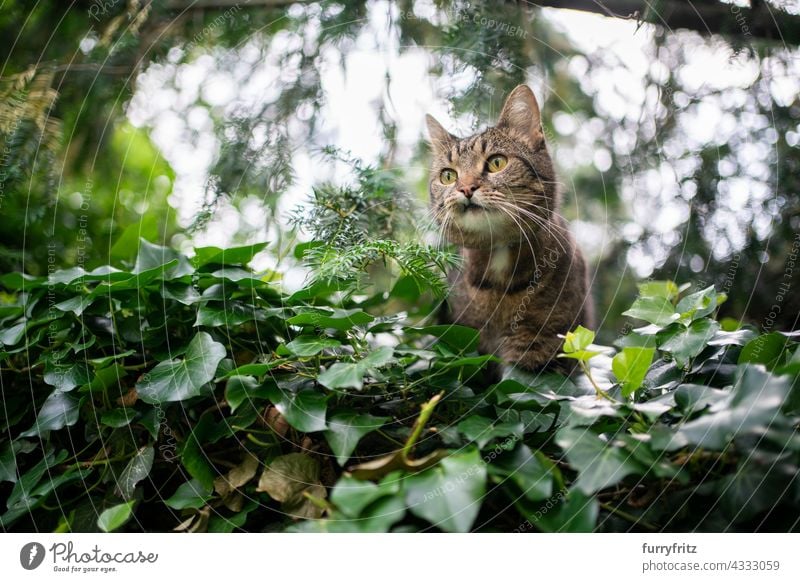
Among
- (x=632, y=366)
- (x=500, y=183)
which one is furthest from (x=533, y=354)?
(x=632, y=366)

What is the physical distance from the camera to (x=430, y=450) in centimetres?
95

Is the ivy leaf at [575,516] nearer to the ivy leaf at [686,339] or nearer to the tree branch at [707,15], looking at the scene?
the ivy leaf at [686,339]

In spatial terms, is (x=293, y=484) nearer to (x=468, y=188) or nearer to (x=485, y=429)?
(x=485, y=429)

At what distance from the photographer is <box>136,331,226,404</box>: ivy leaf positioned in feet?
3.19

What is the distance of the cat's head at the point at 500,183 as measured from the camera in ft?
5.02

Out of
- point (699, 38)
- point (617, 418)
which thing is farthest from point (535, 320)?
point (699, 38)

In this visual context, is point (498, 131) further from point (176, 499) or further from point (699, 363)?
point (176, 499)

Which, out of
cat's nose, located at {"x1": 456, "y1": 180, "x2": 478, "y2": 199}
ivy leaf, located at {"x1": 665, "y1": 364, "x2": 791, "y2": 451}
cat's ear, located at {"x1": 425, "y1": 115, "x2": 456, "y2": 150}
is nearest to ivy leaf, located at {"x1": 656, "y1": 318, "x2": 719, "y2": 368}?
ivy leaf, located at {"x1": 665, "y1": 364, "x2": 791, "y2": 451}

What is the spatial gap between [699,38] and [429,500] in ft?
4.42

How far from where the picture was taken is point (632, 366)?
3.05 ft

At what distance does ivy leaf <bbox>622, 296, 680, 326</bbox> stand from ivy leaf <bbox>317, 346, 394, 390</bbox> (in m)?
0.47

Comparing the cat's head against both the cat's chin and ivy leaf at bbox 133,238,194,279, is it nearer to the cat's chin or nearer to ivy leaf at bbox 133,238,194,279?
the cat's chin

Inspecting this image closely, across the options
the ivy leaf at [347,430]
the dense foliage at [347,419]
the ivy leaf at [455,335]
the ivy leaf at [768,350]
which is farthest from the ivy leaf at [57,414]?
the ivy leaf at [768,350]

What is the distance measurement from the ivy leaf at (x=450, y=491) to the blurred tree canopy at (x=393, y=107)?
89 cm
